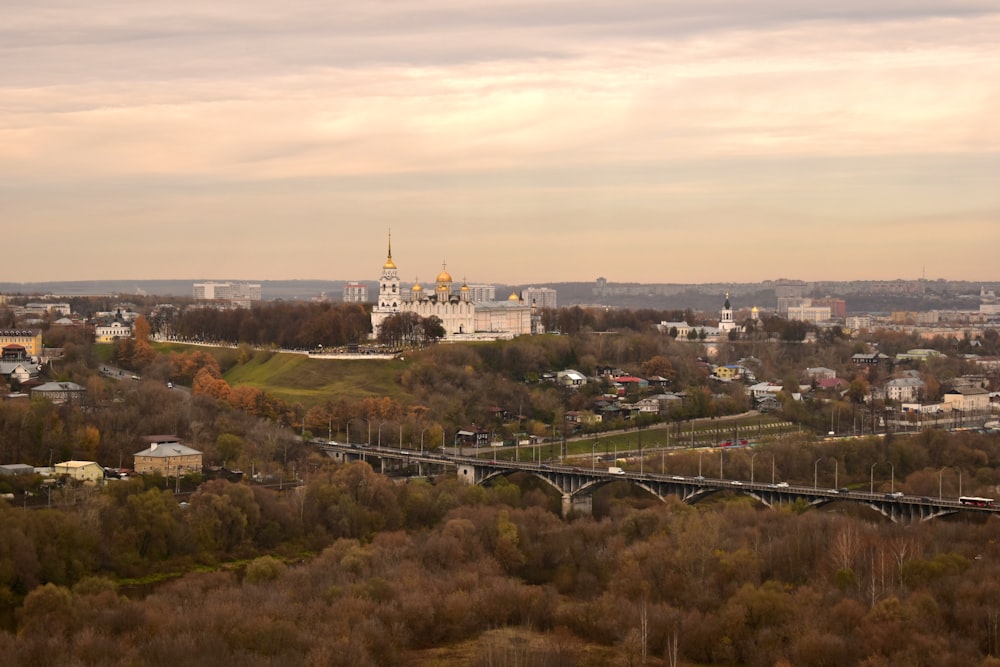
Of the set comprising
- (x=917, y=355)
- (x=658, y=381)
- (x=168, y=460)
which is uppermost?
(x=658, y=381)

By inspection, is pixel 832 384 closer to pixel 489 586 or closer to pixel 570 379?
pixel 570 379

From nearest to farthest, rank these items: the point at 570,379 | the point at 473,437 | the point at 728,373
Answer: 1. the point at 473,437
2. the point at 570,379
3. the point at 728,373

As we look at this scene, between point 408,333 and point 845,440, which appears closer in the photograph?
point 845,440

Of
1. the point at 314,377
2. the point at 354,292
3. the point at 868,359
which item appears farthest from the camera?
the point at 354,292

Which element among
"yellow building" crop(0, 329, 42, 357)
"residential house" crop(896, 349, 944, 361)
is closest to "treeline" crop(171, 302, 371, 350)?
"yellow building" crop(0, 329, 42, 357)

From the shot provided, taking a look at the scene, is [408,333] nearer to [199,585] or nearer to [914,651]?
[199,585]

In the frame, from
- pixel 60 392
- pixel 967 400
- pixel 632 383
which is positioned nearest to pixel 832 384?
pixel 967 400

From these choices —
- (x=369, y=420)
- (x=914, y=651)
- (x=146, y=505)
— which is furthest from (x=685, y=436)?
(x=914, y=651)
